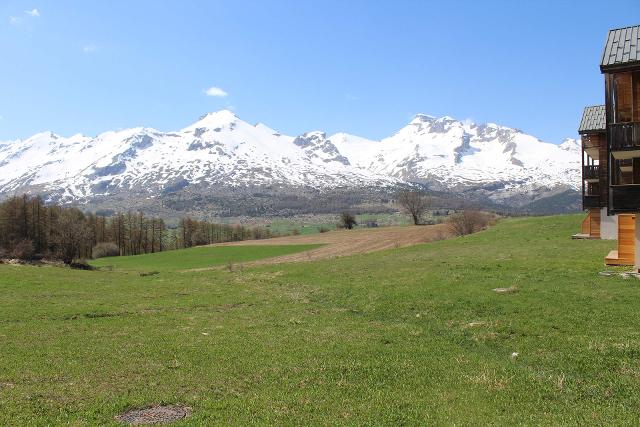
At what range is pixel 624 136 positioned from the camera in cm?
2930

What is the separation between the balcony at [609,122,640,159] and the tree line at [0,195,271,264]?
314 feet

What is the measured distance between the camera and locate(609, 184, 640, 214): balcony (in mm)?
29578

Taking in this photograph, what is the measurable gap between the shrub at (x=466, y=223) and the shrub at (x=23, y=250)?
83469mm

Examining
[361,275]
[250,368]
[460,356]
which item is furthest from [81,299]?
[460,356]

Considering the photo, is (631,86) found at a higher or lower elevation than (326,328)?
higher

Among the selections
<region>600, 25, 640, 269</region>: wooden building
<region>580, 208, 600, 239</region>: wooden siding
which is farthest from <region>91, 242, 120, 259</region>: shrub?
<region>600, 25, 640, 269</region>: wooden building

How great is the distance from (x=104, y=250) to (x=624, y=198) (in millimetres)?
139801

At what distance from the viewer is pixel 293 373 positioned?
1537 centimetres

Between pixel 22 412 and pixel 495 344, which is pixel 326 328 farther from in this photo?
pixel 22 412

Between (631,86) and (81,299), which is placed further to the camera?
(81,299)

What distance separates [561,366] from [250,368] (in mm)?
9659

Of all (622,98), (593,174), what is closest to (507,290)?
(622,98)

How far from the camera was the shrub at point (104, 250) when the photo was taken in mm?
141250

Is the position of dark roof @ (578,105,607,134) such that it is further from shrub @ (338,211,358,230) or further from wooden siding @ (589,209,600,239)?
shrub @ (338,211,358,230)
